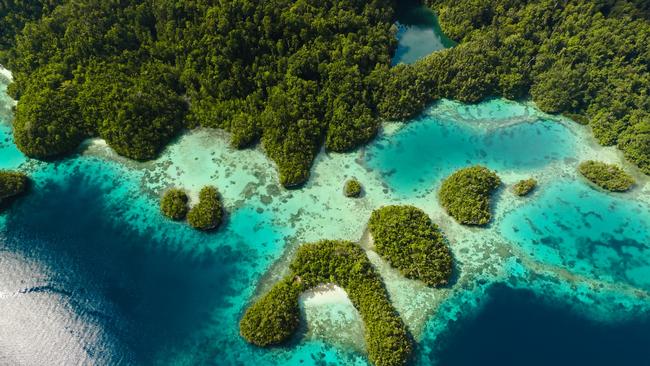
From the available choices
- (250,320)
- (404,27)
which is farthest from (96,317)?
(404,27)

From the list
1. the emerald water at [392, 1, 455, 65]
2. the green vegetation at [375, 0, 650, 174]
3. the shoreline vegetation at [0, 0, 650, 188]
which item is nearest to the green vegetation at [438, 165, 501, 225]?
the shoreline vegetation at [0, 0, 650, 188]

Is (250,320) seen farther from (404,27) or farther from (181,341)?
(404,27)

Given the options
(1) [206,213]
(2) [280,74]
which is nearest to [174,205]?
(1) [206,213]

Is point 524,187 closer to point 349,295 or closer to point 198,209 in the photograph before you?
point 349,295

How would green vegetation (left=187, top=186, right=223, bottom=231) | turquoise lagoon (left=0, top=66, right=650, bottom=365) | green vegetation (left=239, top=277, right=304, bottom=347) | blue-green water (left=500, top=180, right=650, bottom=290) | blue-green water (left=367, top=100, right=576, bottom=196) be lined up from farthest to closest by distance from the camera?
blue-green water (left=367, top=100, right=576, bottom=196) < green vegetation (left=187, top=186, right=223, bottom=231) < blue-green water (left=500, top=180, right=650, bottom=290) < turquoise lagoon (left=0, top=66, right=650, bottom=365) < green vegetation (left=239, top=277, right=304, bottom=347)

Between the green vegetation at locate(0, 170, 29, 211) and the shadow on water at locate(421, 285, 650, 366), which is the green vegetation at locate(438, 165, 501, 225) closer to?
the shadow on water at locate(421, 285, 650, 366)

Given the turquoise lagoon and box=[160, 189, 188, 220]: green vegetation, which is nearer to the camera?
the turquoise lagoon

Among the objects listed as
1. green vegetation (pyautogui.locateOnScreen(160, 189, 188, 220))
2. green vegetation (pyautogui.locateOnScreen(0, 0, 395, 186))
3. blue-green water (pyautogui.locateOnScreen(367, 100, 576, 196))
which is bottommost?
green vegetation (pyautogui.locateOnScreen(160, 189, 188, 220))

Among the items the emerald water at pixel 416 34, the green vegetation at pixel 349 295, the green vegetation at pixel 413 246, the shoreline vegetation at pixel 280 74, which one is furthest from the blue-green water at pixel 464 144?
the green vegetation at pixel 349 295
